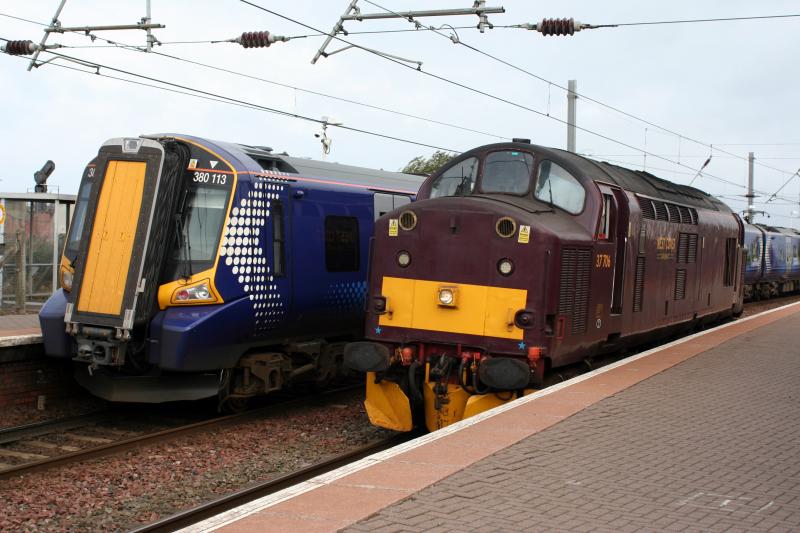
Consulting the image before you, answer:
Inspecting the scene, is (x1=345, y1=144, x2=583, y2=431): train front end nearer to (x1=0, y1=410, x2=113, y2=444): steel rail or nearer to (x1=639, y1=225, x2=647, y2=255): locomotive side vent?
(x1=639, y1=225, x2=647, y2=255): locomotive side vent

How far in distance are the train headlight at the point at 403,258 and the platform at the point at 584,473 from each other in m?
1.98

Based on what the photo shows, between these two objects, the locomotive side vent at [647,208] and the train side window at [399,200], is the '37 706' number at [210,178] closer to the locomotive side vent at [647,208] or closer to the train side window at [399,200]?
the train side window at [399,200]

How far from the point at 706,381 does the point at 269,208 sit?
19.2 ft

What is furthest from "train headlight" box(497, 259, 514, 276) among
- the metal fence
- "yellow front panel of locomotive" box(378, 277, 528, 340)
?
the metal fence

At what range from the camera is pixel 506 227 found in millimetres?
9492

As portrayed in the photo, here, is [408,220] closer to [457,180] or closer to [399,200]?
[457,180]

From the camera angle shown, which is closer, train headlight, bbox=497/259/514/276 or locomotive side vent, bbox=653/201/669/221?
train headlight, bbox=497/259/514/276

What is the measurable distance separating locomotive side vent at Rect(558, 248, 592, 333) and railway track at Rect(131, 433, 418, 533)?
2.49 metres

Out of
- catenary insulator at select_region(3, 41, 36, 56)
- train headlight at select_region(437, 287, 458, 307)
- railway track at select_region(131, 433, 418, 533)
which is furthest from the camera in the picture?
catenary insulator at select_region(3, 41, 36, 56)

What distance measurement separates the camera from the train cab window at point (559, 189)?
10.5 meters

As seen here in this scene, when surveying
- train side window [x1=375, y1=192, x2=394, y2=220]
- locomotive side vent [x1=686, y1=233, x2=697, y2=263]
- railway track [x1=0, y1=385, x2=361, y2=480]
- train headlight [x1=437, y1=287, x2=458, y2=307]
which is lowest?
railway track [x1=0, y1=385, x2=361, y2=480]

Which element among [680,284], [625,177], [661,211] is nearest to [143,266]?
[625,177]

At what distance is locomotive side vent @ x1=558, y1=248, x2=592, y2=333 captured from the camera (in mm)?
9688

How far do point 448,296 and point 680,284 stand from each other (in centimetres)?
639
